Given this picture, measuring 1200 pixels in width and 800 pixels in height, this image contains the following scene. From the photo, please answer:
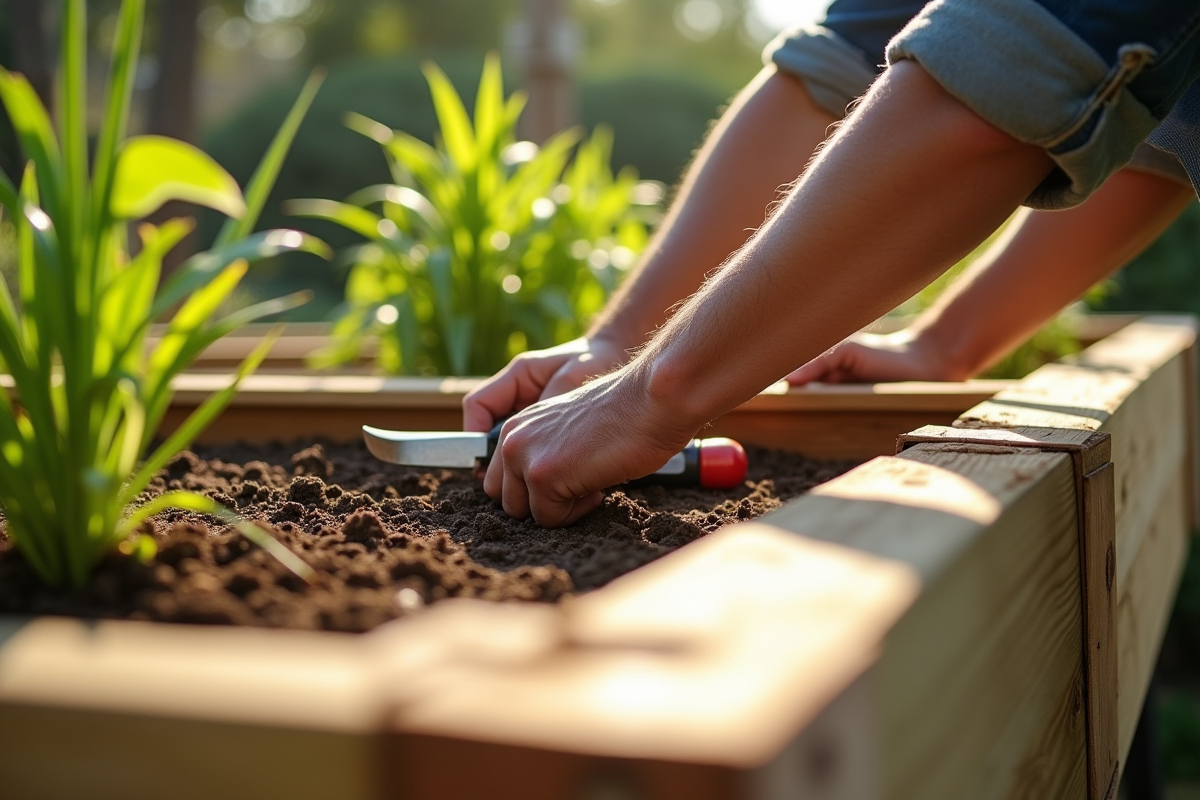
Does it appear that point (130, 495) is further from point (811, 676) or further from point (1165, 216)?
point (1165, 216)

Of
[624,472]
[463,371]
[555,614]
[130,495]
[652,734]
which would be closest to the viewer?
[652,734]

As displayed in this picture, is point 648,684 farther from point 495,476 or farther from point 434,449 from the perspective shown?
point 434,449

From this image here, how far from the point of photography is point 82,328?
0.80 metres

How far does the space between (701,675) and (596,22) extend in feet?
66.5

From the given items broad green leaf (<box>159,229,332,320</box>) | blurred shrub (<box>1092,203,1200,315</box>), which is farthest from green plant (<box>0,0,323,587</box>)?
blurred shrub (<box>1092,203,1200,315</box>)

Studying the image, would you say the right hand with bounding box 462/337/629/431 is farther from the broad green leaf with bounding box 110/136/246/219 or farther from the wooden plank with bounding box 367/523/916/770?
the wooden plank with bounding box 367/523/916/770

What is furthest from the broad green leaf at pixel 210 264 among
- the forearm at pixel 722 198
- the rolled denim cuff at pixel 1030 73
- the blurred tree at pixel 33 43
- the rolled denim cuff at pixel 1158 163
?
the blurred tree at pixel 33 43

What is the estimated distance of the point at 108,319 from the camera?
84 centimetres

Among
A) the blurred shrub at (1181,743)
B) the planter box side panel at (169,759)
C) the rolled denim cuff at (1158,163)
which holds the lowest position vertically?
the blurred shrub at (1181,743)

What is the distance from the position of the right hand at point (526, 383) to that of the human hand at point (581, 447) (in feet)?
1.02

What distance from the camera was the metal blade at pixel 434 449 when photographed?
1408 mm

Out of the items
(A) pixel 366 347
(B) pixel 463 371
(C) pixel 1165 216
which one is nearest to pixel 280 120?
(A) pixel 366 347

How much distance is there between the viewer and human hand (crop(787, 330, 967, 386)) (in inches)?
71.6

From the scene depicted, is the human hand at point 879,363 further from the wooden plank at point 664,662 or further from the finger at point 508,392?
the wooden plank at point 664,662
